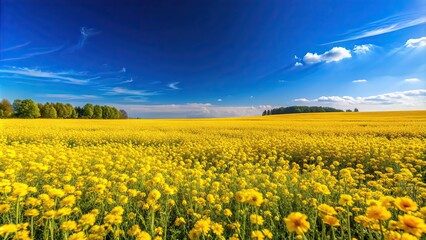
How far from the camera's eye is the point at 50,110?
204 ft

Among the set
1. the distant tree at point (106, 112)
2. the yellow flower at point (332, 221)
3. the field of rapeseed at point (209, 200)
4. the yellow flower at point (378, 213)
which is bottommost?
the field of rapeseed at point (209, 200)

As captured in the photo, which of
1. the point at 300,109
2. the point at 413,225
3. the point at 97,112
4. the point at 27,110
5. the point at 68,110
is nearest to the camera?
the point at 413,225

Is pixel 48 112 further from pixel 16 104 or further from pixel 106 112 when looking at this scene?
pixel 106 112

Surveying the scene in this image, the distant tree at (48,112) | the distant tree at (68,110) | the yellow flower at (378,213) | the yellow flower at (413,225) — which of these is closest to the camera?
the yellow flower at (413,225)

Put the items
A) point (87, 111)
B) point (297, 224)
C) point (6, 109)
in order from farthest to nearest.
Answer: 1. point (87, 111)
2. point (6, 109)
3. point (297, 224)

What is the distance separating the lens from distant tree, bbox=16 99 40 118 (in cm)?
5716

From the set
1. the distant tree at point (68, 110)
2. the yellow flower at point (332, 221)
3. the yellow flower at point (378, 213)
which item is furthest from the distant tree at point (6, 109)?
the yellow flower at point (378, 213)

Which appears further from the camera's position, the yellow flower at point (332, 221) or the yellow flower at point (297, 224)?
the yellow flower at point (332, 221)

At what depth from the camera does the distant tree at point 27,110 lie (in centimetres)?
5716

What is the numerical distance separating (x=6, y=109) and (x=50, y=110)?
40.7 ft

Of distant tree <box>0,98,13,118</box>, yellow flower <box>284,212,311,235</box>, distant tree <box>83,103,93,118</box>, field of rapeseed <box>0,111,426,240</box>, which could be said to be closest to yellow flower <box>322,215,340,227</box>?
field of rapeseed <box>0,111,426,240</box>

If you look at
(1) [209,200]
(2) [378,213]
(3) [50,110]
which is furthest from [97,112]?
(2) [378,213]

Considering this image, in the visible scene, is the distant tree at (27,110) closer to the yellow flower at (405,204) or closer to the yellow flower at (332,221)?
the yellow flower at (332,221)

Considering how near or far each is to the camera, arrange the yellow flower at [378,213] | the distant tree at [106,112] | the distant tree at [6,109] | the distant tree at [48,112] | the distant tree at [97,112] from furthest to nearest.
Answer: the distant tree at [106,112], the distant tree at [97,112], the distant tree at [48,112], the distant tree at [6,109], the yellow flower at [378,213]
